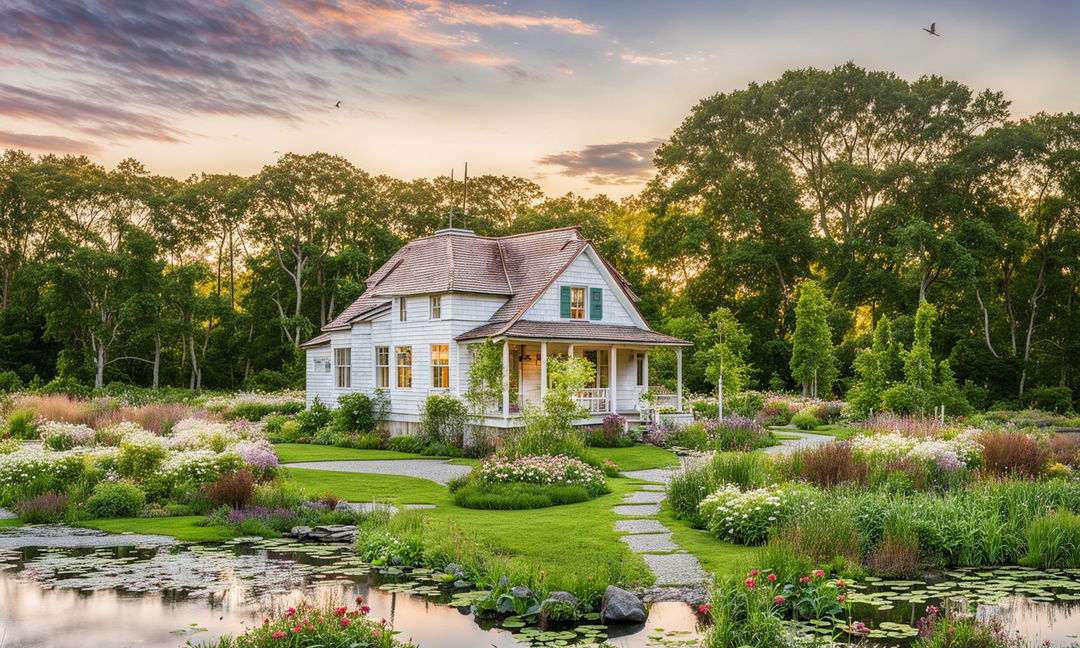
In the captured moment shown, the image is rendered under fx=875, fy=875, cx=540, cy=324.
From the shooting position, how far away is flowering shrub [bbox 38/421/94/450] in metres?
20.9

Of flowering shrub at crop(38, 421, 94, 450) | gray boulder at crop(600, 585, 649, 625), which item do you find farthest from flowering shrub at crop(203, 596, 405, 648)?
flowering shrub at crop(38, 421, 94, 450)

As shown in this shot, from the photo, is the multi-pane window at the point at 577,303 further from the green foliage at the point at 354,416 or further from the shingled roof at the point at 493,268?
the green foliage at the point at 354,416

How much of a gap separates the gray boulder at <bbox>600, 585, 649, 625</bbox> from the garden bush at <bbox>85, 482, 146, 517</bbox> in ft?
33.2

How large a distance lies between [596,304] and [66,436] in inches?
701

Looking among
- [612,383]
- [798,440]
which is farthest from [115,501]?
[798,440]

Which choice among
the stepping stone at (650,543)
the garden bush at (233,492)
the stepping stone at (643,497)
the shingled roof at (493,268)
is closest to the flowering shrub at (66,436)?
the garden bush at (233,492)

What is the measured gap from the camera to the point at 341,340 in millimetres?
35562

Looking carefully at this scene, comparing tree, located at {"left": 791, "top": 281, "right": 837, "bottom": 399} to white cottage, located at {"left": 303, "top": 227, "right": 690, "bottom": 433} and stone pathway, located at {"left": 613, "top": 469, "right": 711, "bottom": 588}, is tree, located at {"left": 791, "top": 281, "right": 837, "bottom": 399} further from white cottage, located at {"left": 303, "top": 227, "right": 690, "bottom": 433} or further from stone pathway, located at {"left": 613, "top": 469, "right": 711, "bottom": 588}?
stone pathway, located at {"left": 613, "top": 469, "right": 711, "bottom": 588}

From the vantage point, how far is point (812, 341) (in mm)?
42781

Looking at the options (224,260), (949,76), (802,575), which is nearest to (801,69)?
(949,76)

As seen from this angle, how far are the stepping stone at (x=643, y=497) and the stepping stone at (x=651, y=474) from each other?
Answer: 1538 millimetres

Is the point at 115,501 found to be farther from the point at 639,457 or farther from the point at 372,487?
the point at 639,457

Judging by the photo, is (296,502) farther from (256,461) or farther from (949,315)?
(949,315)

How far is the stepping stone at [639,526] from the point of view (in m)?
14.0
